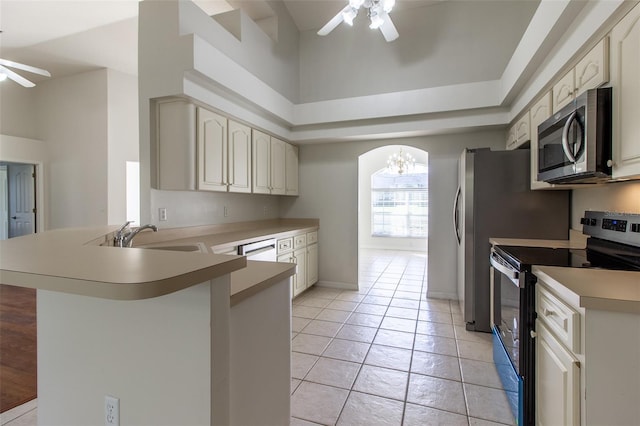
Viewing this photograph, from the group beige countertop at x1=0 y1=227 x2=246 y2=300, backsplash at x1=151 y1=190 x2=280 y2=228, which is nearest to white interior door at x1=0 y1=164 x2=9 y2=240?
backsplash at x1=151 y1=190 x2=280 y2=228

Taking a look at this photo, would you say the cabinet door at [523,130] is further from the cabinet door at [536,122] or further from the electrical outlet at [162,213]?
the electrical outlet at [162,213]

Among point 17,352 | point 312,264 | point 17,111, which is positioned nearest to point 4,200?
point 17,111

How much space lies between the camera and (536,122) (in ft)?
8.48

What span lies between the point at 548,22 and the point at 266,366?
2677 mm

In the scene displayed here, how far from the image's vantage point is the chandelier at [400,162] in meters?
7.46

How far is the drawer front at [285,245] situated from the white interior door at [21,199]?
5.09m

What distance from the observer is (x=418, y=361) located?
2406mm

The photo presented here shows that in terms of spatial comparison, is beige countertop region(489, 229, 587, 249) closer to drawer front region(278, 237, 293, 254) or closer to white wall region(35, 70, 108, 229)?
drawer front region(278, 237, 293, 254)

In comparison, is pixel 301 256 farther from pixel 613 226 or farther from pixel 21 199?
pixel 21 199

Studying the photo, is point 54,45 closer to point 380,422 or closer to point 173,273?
point 173,273

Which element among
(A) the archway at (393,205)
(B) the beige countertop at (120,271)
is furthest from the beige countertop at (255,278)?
(A) the archway at (393,205)

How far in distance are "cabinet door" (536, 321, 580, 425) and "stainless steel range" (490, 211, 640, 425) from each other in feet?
0.20

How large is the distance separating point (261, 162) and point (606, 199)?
10.5 ft

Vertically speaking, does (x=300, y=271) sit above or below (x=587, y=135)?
below
